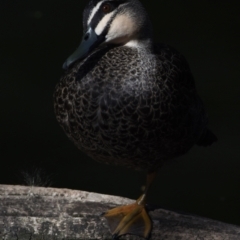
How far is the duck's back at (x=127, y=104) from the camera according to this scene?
266cm

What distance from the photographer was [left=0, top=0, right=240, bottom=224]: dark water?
3.77 metres

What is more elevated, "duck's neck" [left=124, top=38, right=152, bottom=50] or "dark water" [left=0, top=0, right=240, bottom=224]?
"duck's neck" [left=124, top=38, right=152, bottom=50]

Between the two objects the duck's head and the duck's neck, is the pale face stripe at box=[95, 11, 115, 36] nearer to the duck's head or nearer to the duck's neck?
the duck's head

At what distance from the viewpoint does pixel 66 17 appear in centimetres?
380

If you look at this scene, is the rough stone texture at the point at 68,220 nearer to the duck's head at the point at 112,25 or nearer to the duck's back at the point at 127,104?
the duck's back at the point at 127,104

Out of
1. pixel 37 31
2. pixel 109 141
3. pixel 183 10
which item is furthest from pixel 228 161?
pixel 109 141

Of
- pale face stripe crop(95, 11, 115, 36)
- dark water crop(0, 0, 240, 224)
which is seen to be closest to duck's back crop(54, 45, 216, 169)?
pale face stripe crop(95, 11, 115, 36)

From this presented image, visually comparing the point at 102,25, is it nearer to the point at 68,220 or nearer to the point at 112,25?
the point at 112,25

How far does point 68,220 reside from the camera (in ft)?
9.04

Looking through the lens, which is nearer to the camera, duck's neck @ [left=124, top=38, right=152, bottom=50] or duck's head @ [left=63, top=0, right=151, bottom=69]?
duck's head @ [left=63, top=0, right=151, bottom=69]

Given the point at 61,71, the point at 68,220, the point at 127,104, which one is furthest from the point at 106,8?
the point at 61,71

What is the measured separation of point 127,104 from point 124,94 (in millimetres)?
28

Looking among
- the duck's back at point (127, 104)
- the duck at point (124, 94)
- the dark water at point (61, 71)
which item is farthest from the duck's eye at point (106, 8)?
the dark water at point (61, 71)

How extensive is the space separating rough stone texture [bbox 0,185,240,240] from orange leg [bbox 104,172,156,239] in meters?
0.02
